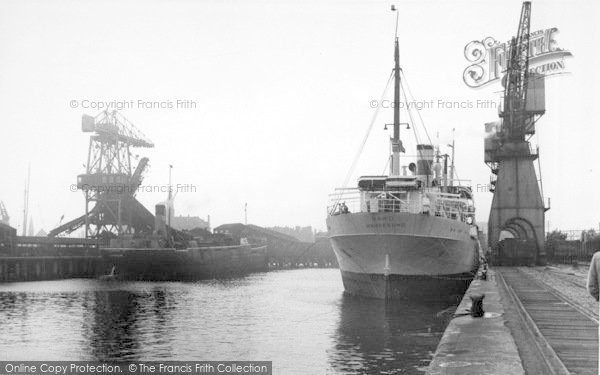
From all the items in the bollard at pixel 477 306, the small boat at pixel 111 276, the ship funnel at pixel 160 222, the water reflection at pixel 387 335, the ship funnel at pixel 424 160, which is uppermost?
the ship funnel at pixel 424 160

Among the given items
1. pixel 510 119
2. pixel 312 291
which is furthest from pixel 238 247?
pixel 510 119

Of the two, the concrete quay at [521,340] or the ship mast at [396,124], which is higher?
the ship mast at [396,124]

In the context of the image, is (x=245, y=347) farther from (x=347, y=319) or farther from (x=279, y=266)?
(x=279, y=266)

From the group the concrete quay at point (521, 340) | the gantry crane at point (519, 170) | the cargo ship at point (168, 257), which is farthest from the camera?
the cargo ship at point (168, 257)

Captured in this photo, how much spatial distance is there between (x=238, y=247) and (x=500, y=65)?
147 ft

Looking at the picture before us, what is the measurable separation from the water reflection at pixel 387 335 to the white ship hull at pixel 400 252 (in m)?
1.00

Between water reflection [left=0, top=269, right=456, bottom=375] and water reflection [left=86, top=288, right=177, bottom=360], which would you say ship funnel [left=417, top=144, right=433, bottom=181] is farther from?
water reflection [left=86, top=288, right=177, bottom=360]

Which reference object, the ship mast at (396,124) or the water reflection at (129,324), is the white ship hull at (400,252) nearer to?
the ship mast at (396,124)

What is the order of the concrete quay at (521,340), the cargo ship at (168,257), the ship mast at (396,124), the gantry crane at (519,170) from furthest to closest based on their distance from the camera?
the cargo ship at (168,257) < the gantry crane at (519,170) < the ship mast at (396,124) < the concrete quay at (521,340)

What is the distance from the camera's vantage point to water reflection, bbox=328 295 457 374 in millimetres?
18750

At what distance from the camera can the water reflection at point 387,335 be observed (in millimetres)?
18750

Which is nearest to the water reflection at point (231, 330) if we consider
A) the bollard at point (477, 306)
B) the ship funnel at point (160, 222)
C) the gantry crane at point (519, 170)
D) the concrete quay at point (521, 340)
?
the bollard at point (477, 306)

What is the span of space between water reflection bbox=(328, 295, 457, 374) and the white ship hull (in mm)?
998

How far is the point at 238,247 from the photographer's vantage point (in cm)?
8500
